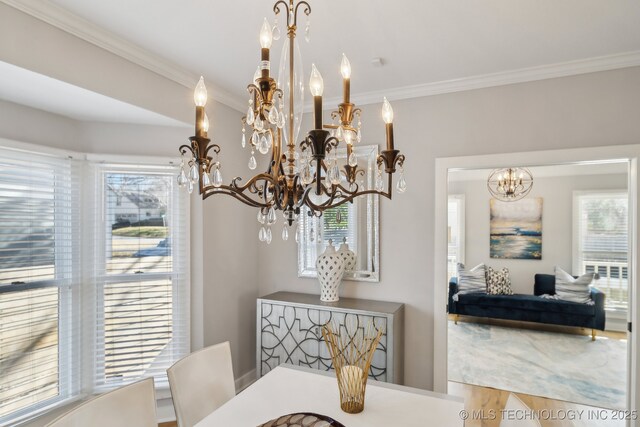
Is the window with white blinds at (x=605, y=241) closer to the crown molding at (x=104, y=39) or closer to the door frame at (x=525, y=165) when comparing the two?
the door frame at (x=525, y=165)

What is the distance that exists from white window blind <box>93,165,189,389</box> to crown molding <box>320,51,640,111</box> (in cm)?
163

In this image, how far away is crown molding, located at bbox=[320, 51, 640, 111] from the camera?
2324 millimetres

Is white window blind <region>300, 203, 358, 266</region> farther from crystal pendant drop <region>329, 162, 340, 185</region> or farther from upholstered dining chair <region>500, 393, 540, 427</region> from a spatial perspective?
crystal pendant drop <region>329, 162, 340, 185</region>

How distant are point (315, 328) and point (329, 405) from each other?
4.23ft

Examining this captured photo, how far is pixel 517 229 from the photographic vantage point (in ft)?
20.6

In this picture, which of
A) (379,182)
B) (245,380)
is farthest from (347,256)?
(379,182)

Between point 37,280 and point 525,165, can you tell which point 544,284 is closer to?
point 525,165

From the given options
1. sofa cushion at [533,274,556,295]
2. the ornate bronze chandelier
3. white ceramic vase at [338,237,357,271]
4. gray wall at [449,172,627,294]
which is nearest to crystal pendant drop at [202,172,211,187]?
the ornate bronze chandelier

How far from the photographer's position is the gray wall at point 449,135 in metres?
2.39

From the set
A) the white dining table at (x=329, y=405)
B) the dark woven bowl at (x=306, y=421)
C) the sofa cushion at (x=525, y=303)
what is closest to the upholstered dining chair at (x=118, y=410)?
the white dining table at (x=329, y=405)

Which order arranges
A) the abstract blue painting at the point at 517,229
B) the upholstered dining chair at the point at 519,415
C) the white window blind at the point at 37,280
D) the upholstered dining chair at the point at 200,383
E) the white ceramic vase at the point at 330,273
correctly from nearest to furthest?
the upholstered dining chair at the point at 519,415
the upholstered dining chair at the point at 200,383
the white window blind at the point at 37,280
the white ceramic vase at the point at 330,273
the abstract blue painting at the point at 517,229

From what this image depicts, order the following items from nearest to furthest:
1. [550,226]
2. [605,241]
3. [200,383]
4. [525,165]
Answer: [200,383] < [525,165] < [605,241] < [550,226]

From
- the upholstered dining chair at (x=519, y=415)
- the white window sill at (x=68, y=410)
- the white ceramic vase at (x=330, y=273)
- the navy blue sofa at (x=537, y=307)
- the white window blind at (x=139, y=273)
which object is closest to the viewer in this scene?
the upholstered dining chair at (x=519, y=415)

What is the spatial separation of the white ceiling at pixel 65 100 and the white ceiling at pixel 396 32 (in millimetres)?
380
